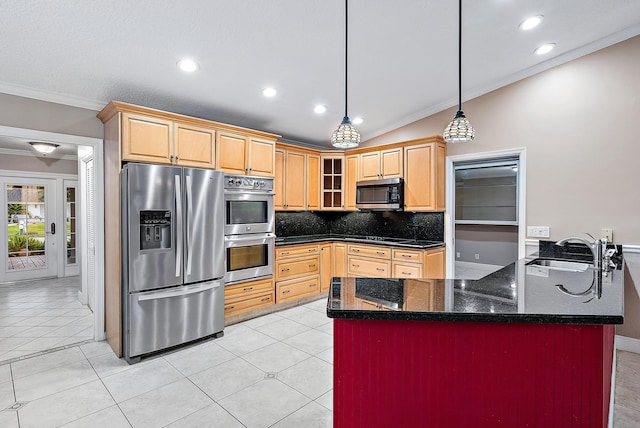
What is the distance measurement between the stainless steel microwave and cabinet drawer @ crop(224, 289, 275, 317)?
73.0 inches

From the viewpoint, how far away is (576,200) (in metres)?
3.39

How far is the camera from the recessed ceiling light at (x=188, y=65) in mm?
2718

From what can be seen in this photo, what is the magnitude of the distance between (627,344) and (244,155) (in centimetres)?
433

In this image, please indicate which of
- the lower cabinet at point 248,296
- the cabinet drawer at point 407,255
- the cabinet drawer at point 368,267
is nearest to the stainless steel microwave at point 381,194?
the cabinet drawer at point 407,255

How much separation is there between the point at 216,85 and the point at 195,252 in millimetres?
1640

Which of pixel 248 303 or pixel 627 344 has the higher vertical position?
pixel 248 303

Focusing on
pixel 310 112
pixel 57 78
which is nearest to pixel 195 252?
pixel 57 78

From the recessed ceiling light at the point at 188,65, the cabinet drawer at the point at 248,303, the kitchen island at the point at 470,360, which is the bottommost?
the cabinet drawer at the point at 248,303

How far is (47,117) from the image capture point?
2.95 metres

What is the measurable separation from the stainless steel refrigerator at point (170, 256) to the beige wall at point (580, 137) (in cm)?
341

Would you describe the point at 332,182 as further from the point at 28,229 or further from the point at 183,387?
the point at 28,229

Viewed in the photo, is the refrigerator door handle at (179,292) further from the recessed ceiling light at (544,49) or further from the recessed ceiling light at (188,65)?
the recessed ceiling light at (544,49)

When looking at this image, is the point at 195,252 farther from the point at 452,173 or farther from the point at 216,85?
the point at 452,173

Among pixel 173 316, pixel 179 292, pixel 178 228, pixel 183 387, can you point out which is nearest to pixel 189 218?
pixel 178 228
